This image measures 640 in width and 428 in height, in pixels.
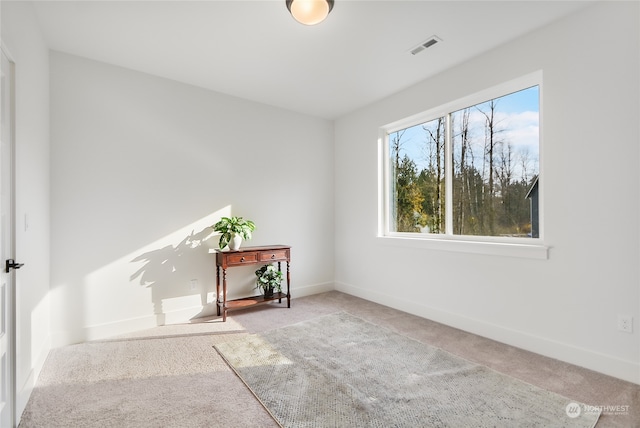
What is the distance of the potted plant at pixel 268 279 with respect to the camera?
3.77 meters

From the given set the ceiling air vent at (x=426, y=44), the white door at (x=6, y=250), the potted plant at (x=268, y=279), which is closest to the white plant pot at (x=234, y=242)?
the potted plant at (x=268, y=279)

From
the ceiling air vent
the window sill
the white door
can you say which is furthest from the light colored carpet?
the ceiling air vent

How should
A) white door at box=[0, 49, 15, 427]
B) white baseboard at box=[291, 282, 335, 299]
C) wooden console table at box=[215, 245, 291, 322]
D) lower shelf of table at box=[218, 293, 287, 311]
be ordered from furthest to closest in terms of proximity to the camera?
white baseboard at box=[291, 282, 335, 299] → lower shelf of table at box=[218, 293, 287, 311] → wooden console table at box=[215, 245, 291, 322] → white door at box=[0, 49, 15, 427]

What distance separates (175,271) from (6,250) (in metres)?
1.74

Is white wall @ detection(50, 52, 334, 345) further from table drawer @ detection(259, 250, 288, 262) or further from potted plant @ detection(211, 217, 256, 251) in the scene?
table drawer @ detection(259, 250, 288, 262)

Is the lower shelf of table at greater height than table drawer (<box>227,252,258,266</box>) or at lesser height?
lesser

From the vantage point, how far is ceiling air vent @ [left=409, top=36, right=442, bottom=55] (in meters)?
2.64

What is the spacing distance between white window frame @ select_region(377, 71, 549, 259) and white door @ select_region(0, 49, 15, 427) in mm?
3338

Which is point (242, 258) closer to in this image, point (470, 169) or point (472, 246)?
point (472, 246)

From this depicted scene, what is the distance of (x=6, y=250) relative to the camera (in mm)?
1681

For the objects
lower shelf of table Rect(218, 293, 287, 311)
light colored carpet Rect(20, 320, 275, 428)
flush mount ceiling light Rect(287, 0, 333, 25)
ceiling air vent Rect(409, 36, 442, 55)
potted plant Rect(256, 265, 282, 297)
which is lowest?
light colored carpet Rect(20, 320, 275, 428)

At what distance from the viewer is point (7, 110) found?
1.75 meters

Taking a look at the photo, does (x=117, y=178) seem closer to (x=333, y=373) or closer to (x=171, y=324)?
(x=171, y=324)

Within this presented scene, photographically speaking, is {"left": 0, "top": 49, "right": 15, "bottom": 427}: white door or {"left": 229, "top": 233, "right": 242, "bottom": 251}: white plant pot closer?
{"left": 0, "top": 49, "right": 15, "bottom": 427}: white door
